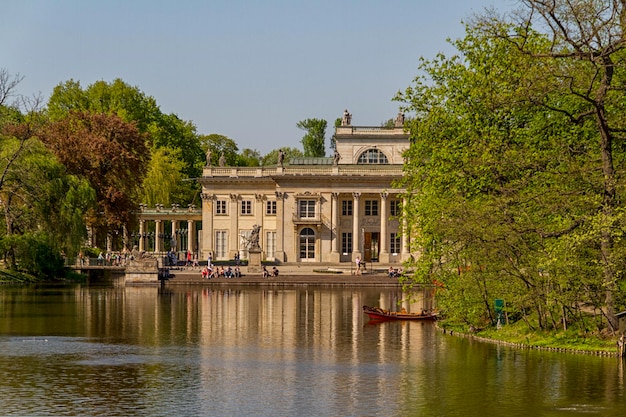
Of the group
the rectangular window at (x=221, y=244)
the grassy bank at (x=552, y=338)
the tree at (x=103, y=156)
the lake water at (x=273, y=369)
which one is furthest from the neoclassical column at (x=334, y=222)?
the grassy bank at (x=552, y=338)

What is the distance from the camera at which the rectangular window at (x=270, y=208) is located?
88.9 metres

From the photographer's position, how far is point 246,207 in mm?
89188

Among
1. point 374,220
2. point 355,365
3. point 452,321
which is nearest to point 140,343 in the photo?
point 355,365

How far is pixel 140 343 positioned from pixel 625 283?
590 inches

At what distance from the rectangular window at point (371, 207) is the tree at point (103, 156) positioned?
1882cm

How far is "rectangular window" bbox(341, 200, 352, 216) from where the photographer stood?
3410 inches

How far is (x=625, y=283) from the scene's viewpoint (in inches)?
1304

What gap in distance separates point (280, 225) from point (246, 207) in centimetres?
416

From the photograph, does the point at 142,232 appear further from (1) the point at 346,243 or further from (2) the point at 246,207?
(1) the point at 346,243

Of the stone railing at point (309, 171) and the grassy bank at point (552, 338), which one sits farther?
the stone railing at point (309, 171)

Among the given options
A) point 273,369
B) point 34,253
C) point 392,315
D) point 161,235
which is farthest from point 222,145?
point 273,369

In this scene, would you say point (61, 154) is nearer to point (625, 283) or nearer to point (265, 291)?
point (265, 291)

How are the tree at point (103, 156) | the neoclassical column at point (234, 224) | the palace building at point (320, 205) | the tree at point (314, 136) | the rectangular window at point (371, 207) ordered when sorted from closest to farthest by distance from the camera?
the tree at point (103, 156) → the palace building at point (320, 205) → the rectangular window at point (371, 207) → the neoclassical column at point (234, 224) → the tree at point (314, 136)

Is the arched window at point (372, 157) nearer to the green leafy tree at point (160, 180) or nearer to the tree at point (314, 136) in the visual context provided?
the green leafy tree at point (160, 180)
